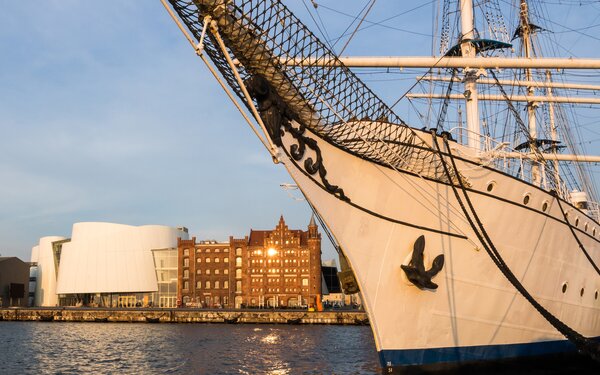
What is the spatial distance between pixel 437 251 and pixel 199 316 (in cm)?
5590

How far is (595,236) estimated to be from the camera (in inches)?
773

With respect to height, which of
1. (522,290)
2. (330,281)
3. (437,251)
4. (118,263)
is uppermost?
(118,263)

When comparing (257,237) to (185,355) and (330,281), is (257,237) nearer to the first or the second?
(330,281)

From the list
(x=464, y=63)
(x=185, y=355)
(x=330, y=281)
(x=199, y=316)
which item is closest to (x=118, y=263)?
(x=199, y=316)

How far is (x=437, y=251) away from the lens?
1405cm

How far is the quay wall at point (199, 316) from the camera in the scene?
6350cm

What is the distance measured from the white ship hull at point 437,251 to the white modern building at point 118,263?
81106 mm

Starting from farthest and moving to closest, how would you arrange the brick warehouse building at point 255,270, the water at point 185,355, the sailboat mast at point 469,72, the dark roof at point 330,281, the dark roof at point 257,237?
the dark roof at point 330,281, the dark roof at point 257,237, the brick warehouse building at point 255,270, the water at point 185,355, the sailboat mast at point 469,72

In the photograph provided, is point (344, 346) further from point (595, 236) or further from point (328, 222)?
point (328, 222)

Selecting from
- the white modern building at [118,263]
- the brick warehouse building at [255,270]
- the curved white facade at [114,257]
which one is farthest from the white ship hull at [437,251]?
the curved white facade at [114,257]

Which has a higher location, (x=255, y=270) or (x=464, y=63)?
(x=464, y=63)

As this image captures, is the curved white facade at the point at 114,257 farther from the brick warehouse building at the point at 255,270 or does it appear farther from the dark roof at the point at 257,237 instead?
the dark roof at the point at 257,237

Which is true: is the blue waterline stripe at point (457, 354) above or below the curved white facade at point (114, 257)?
below

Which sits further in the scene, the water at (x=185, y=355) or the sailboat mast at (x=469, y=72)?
the water at (x=185, y=355)
